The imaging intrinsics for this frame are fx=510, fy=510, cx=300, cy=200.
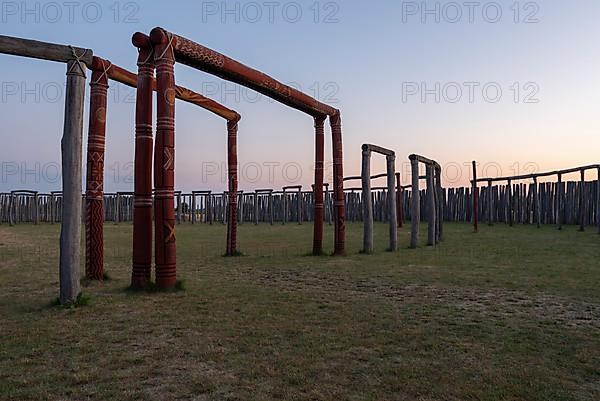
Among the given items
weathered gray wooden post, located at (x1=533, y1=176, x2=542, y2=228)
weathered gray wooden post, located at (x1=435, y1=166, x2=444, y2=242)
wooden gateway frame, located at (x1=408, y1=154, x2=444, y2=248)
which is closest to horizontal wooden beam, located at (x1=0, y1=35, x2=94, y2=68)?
wooden gateway frame, located at (x1=408, y1=154, x2=444, y2=248)

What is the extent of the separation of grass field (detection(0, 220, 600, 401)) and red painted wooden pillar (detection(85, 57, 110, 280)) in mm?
367

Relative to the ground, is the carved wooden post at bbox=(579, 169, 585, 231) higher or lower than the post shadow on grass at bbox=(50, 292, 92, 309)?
higher

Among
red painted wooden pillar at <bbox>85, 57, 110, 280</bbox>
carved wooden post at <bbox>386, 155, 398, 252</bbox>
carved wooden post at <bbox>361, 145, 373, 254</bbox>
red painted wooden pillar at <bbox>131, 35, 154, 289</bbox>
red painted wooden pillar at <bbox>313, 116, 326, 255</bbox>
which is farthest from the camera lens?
carved wooden post at <bbox>386, 155, 398, 252</bbox>

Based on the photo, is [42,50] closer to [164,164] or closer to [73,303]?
[164,164]

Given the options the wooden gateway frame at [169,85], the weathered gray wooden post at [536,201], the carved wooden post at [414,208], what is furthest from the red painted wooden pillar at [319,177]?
the weathered gray wooden post at [536,201]

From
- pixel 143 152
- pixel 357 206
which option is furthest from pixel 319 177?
pixel 357 206

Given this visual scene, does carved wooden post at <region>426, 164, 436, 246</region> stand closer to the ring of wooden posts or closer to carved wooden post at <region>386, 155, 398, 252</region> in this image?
carved wooden post at <region>386, 155, 398, 252</region>

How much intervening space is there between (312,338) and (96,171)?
4059 millimetres

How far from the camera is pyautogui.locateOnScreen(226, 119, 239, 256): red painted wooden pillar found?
368 inches

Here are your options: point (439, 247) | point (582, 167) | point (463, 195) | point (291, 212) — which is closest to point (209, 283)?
point (439, 247)

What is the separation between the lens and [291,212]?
27.7m

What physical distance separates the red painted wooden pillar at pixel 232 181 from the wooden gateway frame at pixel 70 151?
4828mm

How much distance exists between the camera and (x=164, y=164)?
5465 millimetres

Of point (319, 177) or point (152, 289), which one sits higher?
point (319, 177)
